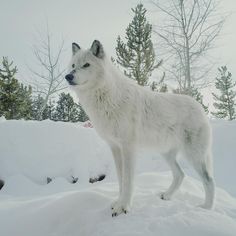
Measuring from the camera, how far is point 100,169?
7637 millimetres

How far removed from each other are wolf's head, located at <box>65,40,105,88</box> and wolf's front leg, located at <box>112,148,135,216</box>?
915 millimetres

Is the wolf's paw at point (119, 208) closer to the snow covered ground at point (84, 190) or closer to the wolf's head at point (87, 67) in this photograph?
the snow covered ground at point (84, 190)

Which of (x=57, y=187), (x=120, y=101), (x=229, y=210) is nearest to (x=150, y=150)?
(x=120, y=101)

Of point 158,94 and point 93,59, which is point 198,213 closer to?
point 158,94

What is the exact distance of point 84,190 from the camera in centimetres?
405

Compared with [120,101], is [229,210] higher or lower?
lower

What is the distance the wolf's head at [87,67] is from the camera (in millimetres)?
3377

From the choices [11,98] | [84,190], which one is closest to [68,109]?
[11,98]

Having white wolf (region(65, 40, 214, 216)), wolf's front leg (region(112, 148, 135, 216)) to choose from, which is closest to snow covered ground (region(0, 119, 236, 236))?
wolf's front leg (region(112, 148, 135, 216))

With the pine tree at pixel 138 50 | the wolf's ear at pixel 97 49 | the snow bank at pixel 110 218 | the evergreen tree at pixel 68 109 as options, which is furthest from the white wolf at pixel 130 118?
the evergreen tree at pixel 68 109

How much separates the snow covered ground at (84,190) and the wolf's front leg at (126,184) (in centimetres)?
10

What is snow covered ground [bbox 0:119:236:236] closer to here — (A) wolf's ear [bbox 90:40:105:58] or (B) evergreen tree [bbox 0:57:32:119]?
(A) wolf's ear [bbox 90:40:105:58]

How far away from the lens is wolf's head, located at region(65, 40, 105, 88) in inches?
133

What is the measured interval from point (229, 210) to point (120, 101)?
6.95 feet
